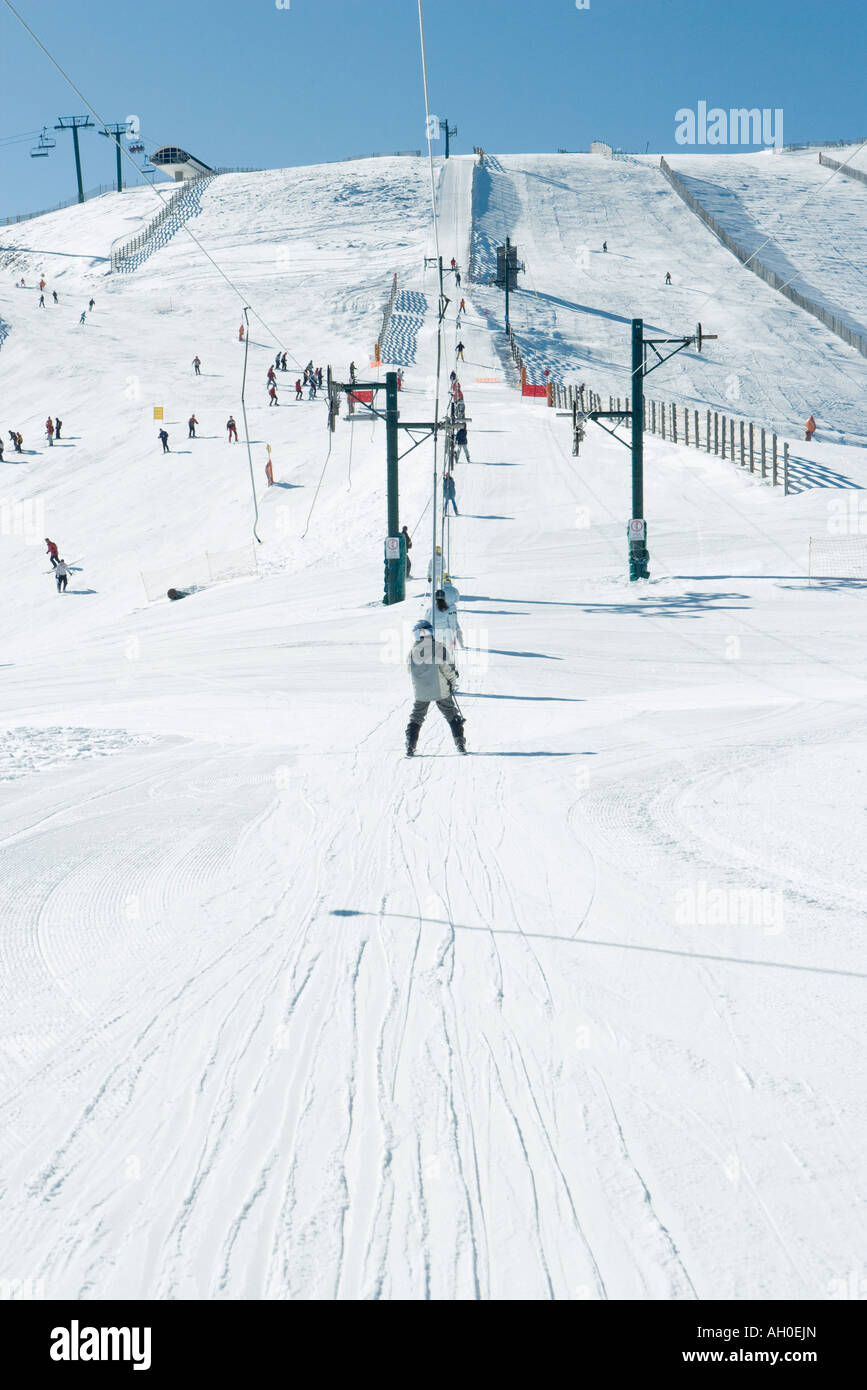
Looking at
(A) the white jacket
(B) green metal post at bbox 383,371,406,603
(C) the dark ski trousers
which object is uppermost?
(B) green metal post at bbox 383,371,406,603

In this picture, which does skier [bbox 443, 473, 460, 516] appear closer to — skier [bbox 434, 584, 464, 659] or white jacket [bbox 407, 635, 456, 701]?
skier [bbox 434, 584, 464, 659]

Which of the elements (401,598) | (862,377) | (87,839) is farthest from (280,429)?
(87,839)

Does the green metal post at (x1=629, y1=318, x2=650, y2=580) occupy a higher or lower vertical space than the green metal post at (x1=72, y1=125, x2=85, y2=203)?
lower

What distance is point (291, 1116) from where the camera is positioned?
4758 mm

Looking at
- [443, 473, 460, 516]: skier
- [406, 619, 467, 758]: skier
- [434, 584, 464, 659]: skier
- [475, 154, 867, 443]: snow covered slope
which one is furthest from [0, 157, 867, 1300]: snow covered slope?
[475, 154, 867, 443]: snow covered slope

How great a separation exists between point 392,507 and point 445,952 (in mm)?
18027

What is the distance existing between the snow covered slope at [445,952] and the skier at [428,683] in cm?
43

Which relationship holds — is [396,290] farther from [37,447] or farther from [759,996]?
[759,996]

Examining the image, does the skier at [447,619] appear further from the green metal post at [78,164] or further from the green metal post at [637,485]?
the green metal post at [78,164]

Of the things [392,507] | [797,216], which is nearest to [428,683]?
[392,507]

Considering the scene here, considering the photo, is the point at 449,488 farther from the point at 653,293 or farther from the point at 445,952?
the point at 653,293

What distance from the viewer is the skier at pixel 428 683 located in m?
11.9

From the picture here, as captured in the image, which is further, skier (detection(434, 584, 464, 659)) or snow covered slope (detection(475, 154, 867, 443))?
snow covered slope (detection(475, 154, 867, 443))

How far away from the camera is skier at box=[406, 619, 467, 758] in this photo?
39.1 ft
